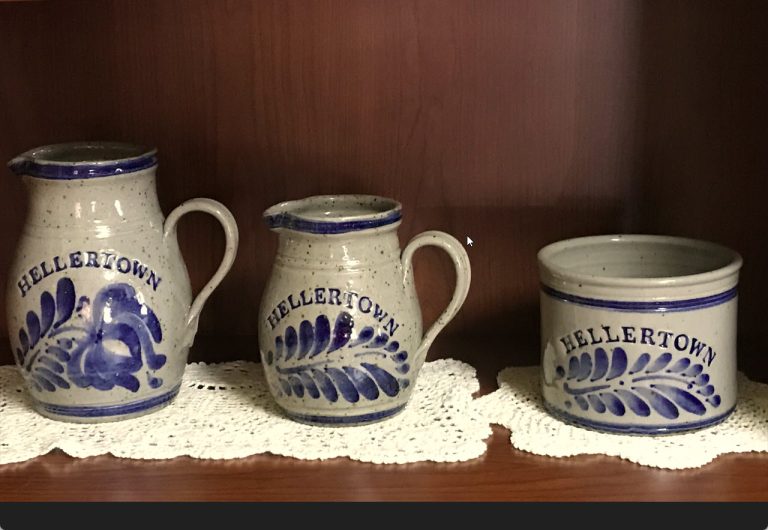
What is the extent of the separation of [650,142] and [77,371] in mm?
415

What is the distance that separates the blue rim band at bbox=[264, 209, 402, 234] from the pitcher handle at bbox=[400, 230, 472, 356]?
0.08 feet

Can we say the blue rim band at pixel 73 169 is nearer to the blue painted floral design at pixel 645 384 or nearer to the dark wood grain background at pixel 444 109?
the dark wood grain background at pixel 444 109

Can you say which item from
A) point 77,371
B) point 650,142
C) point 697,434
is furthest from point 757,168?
point 77,371

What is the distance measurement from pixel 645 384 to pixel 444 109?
256 millimetres

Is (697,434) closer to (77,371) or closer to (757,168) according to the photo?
(757,168)

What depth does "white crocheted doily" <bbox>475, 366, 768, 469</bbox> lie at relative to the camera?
0.70 metres

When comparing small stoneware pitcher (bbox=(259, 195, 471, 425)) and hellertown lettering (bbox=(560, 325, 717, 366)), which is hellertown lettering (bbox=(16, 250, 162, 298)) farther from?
hellertown lettering (bbox=(560, 325, 717, 366))

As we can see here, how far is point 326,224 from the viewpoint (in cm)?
73

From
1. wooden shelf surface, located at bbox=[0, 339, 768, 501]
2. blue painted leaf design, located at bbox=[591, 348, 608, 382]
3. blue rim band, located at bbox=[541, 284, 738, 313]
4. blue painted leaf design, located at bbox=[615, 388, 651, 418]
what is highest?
blue rim band, located at bbox=[541, 284, 738, 313]

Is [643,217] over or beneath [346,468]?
over

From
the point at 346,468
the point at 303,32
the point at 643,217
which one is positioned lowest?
the point at 346,468

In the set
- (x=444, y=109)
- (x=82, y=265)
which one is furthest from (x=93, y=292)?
(x=444, y=109)

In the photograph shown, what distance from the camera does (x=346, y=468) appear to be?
71cm

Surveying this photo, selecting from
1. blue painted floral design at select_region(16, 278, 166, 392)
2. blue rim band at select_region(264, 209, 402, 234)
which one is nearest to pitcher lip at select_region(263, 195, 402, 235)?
blue rim band at select_region(264, 209, 402, 234)
